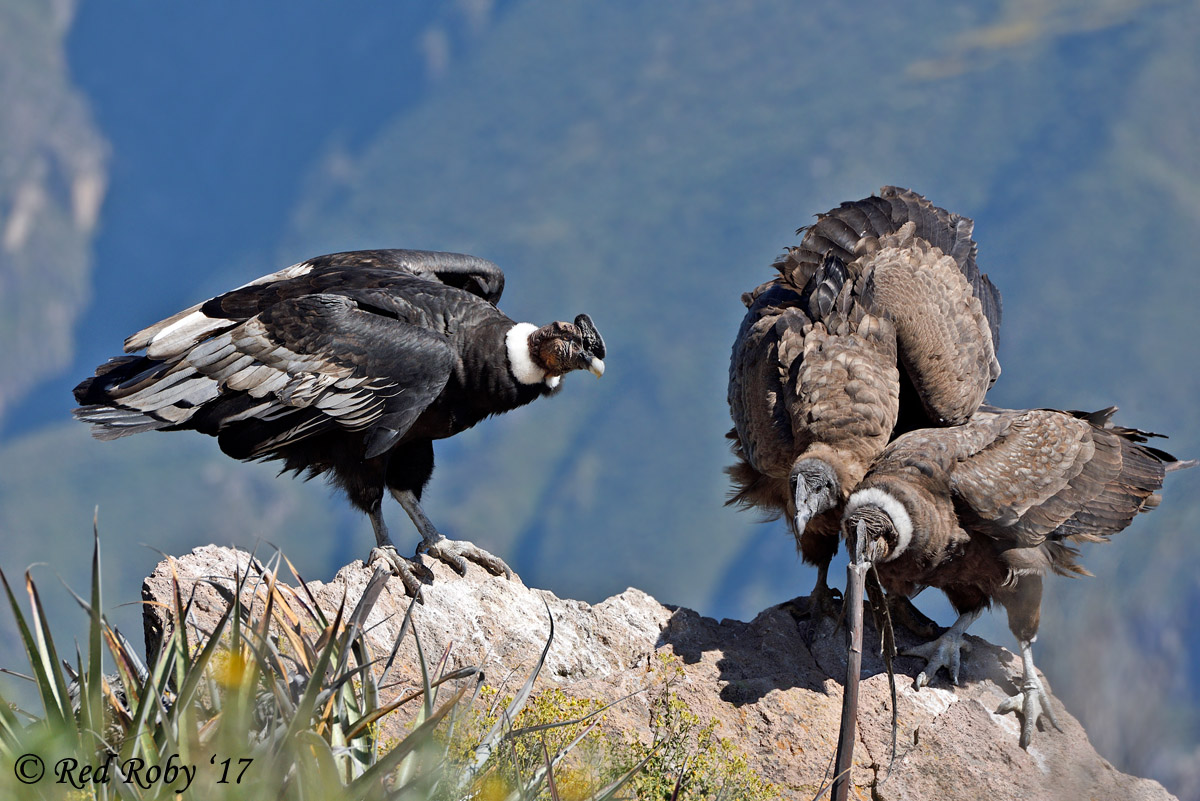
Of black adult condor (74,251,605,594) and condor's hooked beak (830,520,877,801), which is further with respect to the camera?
black adult condor (74,251,605,594)

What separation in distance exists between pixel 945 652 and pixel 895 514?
0.79 m

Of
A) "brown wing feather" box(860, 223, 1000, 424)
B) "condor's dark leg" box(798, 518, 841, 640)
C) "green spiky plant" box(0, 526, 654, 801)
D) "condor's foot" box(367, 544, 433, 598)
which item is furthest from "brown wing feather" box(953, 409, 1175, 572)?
"condor's foot" box(367, 544, 433, 598)

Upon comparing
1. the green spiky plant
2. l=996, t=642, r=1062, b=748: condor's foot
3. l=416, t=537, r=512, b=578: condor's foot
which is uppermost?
l=416, t=537, r=512, b=578: condor's foot

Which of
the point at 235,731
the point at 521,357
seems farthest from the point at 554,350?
the point at 235,731

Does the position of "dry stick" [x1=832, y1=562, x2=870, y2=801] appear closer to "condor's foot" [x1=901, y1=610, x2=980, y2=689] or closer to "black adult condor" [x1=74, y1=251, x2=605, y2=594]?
"condor's foot" [x1=901, y1=610, x2=980, y2=689]

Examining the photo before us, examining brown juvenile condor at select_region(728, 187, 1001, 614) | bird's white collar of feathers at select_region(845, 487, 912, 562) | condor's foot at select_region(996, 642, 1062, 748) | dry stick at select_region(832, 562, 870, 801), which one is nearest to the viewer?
dry stick at select_region(832, 562, 870, 801)

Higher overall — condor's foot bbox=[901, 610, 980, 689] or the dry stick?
condor's foot bbox=[901, 610, 980, 689]

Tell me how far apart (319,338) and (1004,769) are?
3.91m

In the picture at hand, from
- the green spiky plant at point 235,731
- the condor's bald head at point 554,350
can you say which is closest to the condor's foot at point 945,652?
the green spiky plant at point 235,731

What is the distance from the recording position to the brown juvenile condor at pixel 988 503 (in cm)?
511

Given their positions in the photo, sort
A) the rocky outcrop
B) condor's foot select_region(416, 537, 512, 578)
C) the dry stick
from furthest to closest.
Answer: condor's foot select_region(416, 537, 512, 578), the rocky outcrop, the dry stick

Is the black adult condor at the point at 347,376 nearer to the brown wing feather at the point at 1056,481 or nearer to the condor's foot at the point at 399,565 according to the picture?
the condor's foot at the point at 399,565

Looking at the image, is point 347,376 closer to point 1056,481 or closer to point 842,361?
point 842,361

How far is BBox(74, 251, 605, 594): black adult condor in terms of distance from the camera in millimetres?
5613
